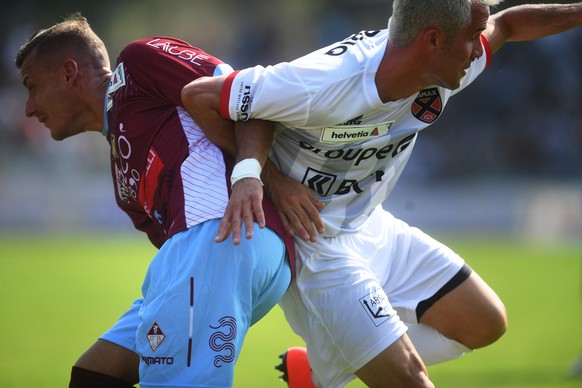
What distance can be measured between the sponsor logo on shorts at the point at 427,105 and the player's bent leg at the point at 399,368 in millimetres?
1142

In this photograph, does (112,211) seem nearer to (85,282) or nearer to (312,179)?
(85,282)

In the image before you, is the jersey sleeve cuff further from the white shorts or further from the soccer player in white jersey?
the white shorts

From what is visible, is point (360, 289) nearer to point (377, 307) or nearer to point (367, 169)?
point (377, 307)

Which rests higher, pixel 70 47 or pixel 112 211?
pixel 70 47

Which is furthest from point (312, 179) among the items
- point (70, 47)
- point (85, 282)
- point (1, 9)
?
point (1, 9)

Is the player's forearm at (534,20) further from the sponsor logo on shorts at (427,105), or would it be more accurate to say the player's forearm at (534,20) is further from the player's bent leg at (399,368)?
the player's bent leg at (399,368)

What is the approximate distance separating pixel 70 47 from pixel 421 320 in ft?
8.18

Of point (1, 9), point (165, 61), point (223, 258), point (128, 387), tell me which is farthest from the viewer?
point (1, 9)

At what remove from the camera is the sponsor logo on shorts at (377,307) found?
4.49 m

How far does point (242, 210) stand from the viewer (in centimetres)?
403

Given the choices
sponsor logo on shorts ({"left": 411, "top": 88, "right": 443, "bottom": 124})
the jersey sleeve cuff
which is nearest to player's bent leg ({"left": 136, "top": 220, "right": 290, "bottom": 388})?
the jersey sleeve cuff

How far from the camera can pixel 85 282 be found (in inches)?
599

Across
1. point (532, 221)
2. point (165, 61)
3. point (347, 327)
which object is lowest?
point (532, 221)

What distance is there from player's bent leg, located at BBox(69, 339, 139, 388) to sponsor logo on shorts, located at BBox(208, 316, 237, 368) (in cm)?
110
